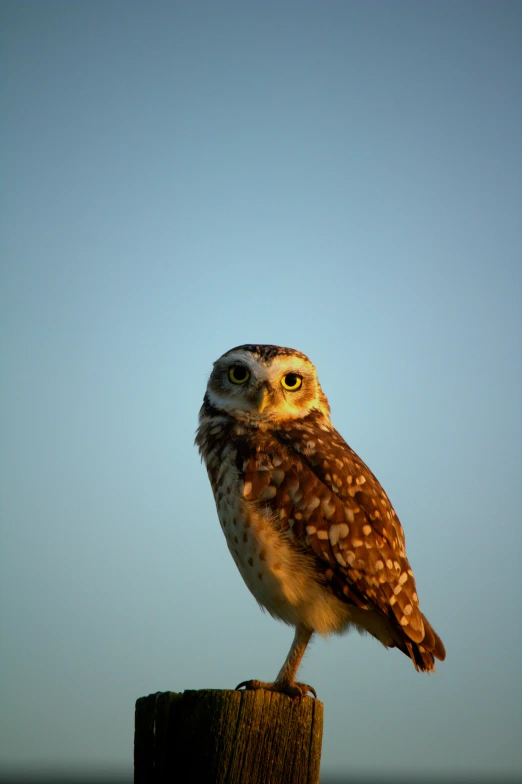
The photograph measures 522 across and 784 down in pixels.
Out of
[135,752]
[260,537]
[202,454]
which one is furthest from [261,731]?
[202,454]

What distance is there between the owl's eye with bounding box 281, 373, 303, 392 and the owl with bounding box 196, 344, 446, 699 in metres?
0.36

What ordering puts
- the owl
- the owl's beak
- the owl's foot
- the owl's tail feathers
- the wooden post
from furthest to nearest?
the owl's beak
the owl's tail feathers
the owl
the owl's foot
the wooden post

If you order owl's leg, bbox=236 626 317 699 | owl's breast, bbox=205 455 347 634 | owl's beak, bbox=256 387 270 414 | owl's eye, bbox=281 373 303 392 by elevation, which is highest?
owl's eye, bbox=281 373 303 392

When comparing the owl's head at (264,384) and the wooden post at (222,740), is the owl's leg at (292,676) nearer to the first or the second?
the wooden post at (222,740)

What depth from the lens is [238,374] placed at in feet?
18.7

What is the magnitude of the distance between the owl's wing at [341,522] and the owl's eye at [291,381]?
530 mm

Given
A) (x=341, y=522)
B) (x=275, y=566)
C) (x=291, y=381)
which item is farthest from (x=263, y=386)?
(x=275, y=566)

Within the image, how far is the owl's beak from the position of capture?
5.44 m

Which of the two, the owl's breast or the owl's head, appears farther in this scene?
the owl's head

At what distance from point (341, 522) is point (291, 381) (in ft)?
3.98

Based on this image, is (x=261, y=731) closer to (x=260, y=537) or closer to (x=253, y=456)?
(x=260, y=537)

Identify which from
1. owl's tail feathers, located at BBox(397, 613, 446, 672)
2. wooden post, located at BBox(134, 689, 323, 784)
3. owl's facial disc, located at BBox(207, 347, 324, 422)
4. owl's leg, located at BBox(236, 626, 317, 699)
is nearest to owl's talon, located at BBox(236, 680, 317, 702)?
owl's leg, located at BBox(236, 626, 317, 699)

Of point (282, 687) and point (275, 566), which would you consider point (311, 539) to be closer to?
point (275, 566)

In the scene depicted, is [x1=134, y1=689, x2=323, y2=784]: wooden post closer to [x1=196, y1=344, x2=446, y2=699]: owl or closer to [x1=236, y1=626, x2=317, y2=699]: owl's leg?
[x1=236, y1=626, x2=317, y2=699]: owl's leg
